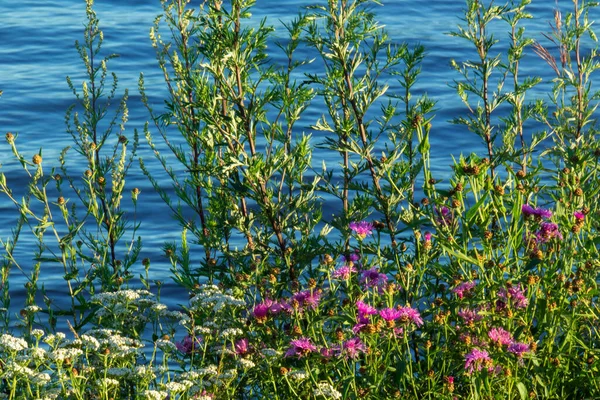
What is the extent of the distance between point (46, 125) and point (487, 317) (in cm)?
854

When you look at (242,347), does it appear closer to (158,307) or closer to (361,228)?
(158,307)

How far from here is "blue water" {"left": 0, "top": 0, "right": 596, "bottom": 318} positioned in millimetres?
10070

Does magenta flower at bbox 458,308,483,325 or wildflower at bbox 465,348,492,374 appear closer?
wildflower at bbox 465,348,492,374

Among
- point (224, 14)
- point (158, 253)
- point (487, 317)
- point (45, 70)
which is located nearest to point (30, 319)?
point (224, 14)

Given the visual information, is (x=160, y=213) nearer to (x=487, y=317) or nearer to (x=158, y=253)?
(x=158, y=253)

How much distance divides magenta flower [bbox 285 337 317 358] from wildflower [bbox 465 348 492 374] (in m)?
0.60

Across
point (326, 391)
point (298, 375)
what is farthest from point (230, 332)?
point (326, 391)

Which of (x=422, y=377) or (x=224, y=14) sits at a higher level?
(x=224, y=14)

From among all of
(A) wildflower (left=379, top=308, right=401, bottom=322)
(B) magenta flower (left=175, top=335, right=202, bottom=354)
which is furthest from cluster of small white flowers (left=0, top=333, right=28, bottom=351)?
(A) wildflower (left=379, top=308, right=401, bottom=322)

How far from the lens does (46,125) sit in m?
11.9

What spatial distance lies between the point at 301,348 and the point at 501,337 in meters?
0.75

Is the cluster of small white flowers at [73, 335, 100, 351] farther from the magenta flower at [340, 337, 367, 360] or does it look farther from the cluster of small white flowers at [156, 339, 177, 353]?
the magenta flower at [340, 337, 367, 360]

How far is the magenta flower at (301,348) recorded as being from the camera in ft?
13.5

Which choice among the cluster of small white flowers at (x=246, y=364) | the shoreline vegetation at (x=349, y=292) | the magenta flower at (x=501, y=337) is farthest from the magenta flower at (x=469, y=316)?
the cluster of small white flowers at (x=246, y=364)
